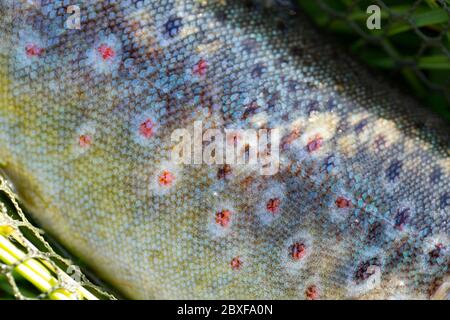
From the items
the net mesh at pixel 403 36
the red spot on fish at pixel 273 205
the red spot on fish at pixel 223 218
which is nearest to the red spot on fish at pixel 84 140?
the red spot on fish at pixel 223 218

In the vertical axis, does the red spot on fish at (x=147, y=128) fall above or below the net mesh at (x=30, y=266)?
above

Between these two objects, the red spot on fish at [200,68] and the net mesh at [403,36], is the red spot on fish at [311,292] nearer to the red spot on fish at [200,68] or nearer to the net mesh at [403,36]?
the red spot on fish at [200,68]

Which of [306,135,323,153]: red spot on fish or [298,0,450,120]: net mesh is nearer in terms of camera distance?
[306,135,323,153]: red spot on fish

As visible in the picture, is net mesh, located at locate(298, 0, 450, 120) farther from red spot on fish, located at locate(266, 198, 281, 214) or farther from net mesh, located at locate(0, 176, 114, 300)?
net mesh, located at locate(0, 176, 114, 300)

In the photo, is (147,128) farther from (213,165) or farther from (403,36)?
(403,36)

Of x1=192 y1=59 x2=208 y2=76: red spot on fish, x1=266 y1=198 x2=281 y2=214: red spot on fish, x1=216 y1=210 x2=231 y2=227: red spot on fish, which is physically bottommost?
x1=216 y1=210 x2=231 y2=227: red spot on fish

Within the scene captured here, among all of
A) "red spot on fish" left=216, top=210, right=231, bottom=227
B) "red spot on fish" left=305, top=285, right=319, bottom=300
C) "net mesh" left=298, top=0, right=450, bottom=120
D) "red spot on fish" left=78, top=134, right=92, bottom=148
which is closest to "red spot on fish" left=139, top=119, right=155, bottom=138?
"red spot on fish" left=78, top=134, right=92, bottom=148
